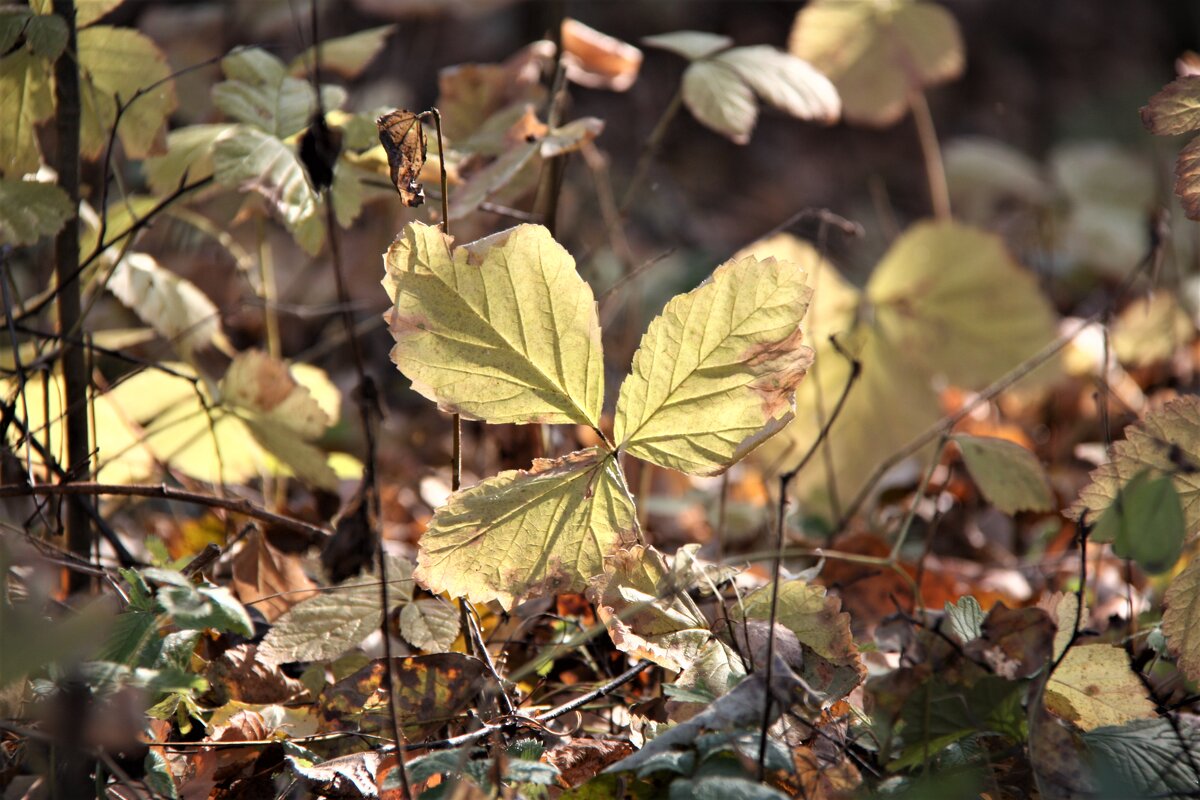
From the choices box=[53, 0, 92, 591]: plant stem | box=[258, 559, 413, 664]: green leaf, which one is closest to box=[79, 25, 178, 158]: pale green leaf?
box=[53, 0, 92, 591]: plant stem

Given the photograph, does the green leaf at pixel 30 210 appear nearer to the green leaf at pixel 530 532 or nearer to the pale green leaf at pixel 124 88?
the pale green leaf at pixel 124 88

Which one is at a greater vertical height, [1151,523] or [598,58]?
[598,58]

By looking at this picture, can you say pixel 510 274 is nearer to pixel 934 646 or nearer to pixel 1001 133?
pixel 934 646

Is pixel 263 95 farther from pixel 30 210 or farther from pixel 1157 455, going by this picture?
pixel 1157 455

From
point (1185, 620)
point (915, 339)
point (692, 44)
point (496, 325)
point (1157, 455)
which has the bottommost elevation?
point (915, 339)

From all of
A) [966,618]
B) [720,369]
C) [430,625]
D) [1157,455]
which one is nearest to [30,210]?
[430,625]

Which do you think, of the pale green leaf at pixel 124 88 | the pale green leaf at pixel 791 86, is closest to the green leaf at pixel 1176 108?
the pale green leaf at pixel 791 86
